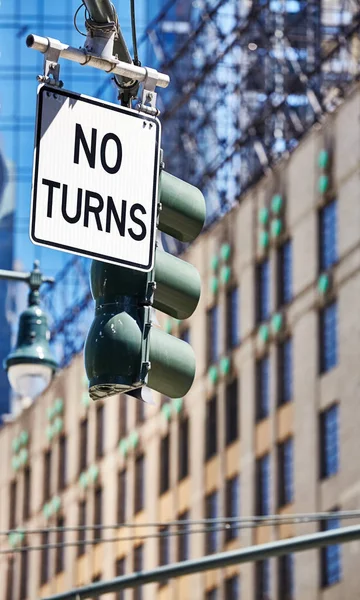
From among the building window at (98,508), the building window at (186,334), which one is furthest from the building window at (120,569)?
the building window at (186,334)

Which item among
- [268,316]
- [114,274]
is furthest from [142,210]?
[268,316]

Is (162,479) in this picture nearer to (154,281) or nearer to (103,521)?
(103,521)

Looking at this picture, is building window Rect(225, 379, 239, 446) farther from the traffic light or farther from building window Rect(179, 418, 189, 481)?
the traffic light

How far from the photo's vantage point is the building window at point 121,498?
62.6 m

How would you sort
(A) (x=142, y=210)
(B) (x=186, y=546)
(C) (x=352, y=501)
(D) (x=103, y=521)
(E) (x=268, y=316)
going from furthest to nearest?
(D) (x=103, y=521), (B) (x=186, y=546), (E) (x=268, y=316), (C) (x=352, y=501), (A) (x=142, y=210)

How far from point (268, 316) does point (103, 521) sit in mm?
13386

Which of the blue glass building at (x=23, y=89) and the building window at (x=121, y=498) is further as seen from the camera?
the blue glass building at (x=23, y=89)

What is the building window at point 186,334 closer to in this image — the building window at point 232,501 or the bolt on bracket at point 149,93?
the building window at point 232,501

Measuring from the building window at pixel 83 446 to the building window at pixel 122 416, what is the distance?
338 cm

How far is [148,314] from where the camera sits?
9.78m

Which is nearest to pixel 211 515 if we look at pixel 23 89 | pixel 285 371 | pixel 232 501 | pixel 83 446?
pixel 232 501

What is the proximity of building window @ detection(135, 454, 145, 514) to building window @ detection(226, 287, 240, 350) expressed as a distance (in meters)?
6.94

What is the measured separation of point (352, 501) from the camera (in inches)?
1857

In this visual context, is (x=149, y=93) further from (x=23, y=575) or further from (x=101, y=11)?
(x=23, y=575)
